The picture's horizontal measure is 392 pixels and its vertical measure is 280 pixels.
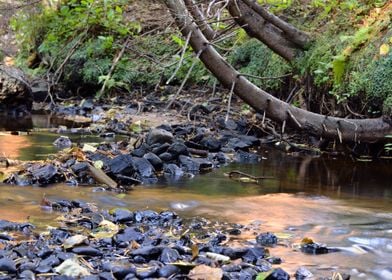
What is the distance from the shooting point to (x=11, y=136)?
911 centimetres

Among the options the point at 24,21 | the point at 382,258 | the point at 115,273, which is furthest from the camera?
the point at 24,21

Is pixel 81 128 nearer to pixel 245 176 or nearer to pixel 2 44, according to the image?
pixel 245 176

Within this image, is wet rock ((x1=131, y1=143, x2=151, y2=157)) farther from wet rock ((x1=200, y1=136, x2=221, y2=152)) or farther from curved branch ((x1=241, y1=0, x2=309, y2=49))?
curved branch ((x1=241, y1=0, x2=309, y2=49))

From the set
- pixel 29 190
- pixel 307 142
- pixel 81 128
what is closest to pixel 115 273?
pixel 29 190

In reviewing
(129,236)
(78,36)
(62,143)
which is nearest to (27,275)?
(129,236)

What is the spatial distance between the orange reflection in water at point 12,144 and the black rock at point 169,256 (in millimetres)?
4009

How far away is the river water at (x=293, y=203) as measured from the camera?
3924 mm

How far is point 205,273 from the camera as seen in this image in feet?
10.9

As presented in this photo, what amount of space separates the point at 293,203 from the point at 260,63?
19.3 ft

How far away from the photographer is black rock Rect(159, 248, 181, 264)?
11.6 feet

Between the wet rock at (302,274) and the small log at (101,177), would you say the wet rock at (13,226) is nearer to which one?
the small log at (101,177)

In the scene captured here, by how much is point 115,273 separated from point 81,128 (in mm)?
7222

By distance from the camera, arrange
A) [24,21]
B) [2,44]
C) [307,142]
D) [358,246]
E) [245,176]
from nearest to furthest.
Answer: [358,246] < [245,176] < [307,142] < [24,21] < [2,44]

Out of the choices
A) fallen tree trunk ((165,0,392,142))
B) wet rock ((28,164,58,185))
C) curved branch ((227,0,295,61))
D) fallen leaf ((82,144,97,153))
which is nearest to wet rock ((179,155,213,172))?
fallen tree trunk ((165,0,392,142))
